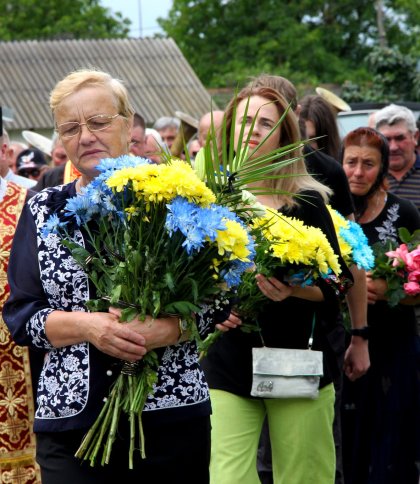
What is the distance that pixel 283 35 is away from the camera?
45.7 m

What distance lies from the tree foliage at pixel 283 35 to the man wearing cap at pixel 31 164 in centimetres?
2965

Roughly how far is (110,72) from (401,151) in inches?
1194

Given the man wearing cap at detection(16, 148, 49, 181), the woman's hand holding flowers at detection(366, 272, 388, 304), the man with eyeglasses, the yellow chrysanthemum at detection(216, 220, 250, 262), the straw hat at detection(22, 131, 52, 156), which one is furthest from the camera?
the straw hat at detection(22, 131, 52, 156)

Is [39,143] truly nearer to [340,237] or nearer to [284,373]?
[340,237]

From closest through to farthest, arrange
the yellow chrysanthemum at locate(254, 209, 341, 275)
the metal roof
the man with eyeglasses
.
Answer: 1. the yellow chrysanthemum at locate(254, 209, 341, 275)
2. the man with eyeglasses
3. the metal roof

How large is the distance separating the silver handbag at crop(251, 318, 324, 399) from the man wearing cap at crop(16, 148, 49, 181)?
283 inches

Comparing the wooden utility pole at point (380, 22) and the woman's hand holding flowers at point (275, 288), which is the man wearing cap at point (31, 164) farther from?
the wooden utility pole at point (380, 22)

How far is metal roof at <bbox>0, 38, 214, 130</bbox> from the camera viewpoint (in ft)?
121

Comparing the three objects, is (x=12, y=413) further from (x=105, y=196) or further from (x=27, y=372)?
(x=105, y=196)

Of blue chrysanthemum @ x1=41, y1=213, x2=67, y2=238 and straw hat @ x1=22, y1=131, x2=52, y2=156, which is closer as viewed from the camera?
blue chrysanthemum @ x1=41, y1=213, x2=67, y2=238

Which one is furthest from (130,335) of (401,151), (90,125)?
(401,151)

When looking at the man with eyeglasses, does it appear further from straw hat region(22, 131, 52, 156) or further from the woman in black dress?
straw hat region(22, 131, 52, 156)

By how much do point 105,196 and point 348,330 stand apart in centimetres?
261

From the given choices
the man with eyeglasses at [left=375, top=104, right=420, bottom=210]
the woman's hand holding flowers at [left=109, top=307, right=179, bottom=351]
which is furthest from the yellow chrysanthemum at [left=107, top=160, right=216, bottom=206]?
the man with eyeglasses at [left=375, top=104, right=420, bottom=210]
